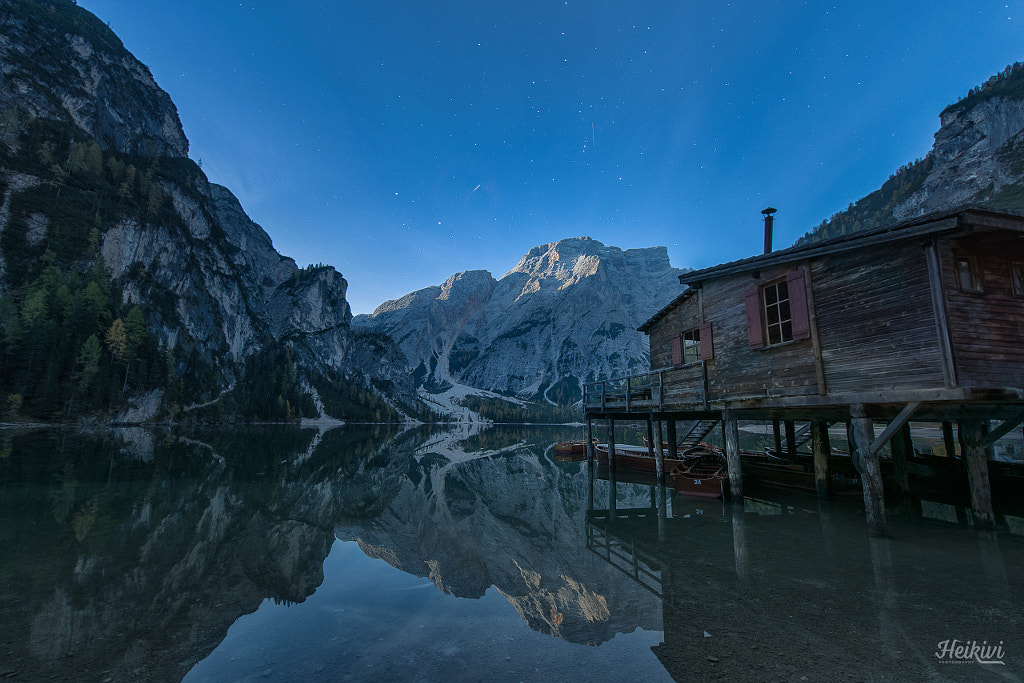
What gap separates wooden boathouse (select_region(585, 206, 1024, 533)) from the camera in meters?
11.4

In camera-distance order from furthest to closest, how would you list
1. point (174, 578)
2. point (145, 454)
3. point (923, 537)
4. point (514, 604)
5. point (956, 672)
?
point (145, 454)
point (923, 537)
point (174, 578)
point (514, 604)
point (956, 672)

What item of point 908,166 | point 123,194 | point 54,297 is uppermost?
point 908,166

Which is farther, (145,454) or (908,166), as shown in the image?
(908,166)

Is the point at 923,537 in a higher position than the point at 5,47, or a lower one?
lower

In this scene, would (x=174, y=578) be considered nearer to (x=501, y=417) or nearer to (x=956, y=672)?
(x=956, y=672)

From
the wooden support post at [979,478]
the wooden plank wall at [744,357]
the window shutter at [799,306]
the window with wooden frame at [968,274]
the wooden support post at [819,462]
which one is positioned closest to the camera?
the window with wooden frame at [968,274]

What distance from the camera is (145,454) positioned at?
3441 cm

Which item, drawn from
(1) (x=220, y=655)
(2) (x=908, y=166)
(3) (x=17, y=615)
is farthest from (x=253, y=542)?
(2) (x=908, y=166)

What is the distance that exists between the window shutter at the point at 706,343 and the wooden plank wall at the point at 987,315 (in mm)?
7791

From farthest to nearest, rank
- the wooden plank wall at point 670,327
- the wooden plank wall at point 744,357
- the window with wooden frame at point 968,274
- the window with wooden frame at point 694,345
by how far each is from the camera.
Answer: the wooden plank wall at point 670,327, the window with wooden frame at point 694,345, the wooden plank wall at point 744,357, the window with wooden frame at point 968,274

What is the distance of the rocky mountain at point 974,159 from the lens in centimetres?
11493

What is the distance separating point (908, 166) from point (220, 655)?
245 m

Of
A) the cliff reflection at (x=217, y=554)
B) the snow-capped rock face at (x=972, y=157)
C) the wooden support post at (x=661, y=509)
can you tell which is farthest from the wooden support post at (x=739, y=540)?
the snow-capped rock face at (x=972, y=157)

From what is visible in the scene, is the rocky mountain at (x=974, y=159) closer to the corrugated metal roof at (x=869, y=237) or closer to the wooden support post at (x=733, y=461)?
the corrugated metal roof at (x=869, y=237)
